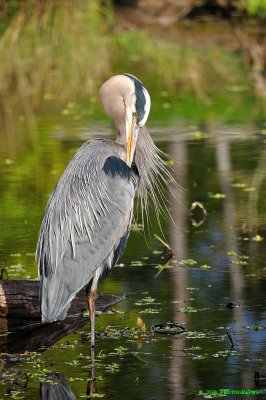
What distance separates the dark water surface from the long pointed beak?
985 mm

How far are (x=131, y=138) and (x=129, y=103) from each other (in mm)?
208

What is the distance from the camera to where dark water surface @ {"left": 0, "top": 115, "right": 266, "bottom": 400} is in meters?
5.48

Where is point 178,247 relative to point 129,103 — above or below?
below

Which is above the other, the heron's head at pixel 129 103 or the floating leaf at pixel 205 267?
the heron's head at pixel 129 103

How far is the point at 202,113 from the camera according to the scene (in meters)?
14.2

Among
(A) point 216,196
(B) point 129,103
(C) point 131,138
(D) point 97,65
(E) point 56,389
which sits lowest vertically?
(E) point 56,389

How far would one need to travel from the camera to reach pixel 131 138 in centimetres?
629

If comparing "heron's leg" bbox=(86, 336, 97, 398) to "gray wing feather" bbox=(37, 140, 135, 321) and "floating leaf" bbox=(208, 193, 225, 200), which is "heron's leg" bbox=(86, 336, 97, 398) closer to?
"gray wing feather" bbox=(37, 140, 135, 321)

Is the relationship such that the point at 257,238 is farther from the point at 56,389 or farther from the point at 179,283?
the point at 56,389

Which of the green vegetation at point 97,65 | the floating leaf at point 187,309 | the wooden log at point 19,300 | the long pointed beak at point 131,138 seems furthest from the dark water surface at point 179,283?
the green vegetation at point 97,65

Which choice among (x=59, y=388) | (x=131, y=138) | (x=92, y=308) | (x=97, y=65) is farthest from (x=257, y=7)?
(x=59, y=388)

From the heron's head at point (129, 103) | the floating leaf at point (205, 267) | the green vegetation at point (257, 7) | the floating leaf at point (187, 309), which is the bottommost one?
the floating leaf at point (187, 309)

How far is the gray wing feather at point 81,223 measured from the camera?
19.7 ft

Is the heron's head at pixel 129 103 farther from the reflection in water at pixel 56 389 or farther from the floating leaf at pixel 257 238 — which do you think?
the floating leaf at pixel 257 238
